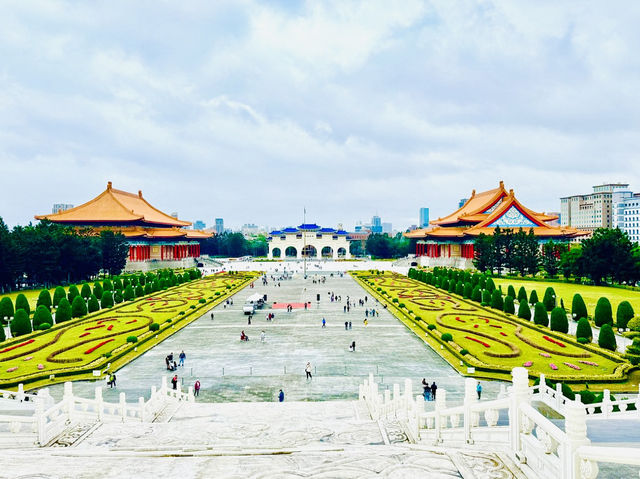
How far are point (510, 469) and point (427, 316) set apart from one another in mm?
29986

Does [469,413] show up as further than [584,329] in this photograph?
No

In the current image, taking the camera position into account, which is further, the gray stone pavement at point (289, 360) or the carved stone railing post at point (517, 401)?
the gray stone pavement at point (289, 360)

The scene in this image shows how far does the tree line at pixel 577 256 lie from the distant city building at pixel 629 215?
97547mm

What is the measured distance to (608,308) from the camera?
101 ft

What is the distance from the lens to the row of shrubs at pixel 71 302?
30778 millimetres

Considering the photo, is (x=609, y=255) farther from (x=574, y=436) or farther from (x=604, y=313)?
(x=574, y=436)

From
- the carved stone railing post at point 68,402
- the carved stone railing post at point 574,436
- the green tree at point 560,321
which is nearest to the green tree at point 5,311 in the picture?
the carved stone railing post at point 68,402

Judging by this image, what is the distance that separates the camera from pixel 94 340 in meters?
29.2

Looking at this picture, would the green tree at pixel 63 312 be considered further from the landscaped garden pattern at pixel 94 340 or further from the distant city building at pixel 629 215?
the distant city building at pixel 629 215

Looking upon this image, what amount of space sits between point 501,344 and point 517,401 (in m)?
21.1

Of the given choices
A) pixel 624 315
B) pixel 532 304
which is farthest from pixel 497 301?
pixel 624 315

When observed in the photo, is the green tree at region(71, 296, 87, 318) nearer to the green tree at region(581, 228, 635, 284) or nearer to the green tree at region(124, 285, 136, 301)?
the green tree at region(124, 285, 136, 301)

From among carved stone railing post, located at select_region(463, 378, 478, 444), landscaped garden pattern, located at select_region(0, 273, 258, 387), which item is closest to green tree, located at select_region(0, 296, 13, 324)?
landscaped garden pattern, located at select_region(0, 273, 258, 387)

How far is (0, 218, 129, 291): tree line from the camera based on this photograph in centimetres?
4884
